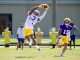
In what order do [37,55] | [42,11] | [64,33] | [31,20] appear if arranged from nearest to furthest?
[37,55]
[64,33]
[31,20]
[42,11]

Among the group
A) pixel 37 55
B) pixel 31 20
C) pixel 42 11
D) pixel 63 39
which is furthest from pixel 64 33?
pixel 42 11

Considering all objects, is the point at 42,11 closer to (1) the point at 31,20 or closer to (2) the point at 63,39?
(1) the point at 31,20

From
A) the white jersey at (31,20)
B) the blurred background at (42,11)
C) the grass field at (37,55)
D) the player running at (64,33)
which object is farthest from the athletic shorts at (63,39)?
the blurred background at (42,11)

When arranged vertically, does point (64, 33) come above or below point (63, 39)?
above

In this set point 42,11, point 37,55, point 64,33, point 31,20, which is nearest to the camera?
point 37,55

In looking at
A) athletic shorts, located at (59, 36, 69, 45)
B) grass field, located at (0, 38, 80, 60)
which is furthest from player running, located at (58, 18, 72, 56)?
grass field, located at (0, 38, 80, 60)

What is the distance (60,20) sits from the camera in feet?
187

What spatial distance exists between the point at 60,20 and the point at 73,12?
223cm

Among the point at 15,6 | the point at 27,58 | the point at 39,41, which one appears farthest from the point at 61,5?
the point at 27,58

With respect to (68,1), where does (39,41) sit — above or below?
below

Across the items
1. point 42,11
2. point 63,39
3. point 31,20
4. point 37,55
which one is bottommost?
point 37,55

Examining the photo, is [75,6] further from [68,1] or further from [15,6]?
[15,6]

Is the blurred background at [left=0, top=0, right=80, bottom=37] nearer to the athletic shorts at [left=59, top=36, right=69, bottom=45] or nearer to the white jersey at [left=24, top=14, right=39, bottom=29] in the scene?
the white jersey at [left=24, top=14, right=39, bottom=29]

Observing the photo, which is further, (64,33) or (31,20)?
(31,20)
